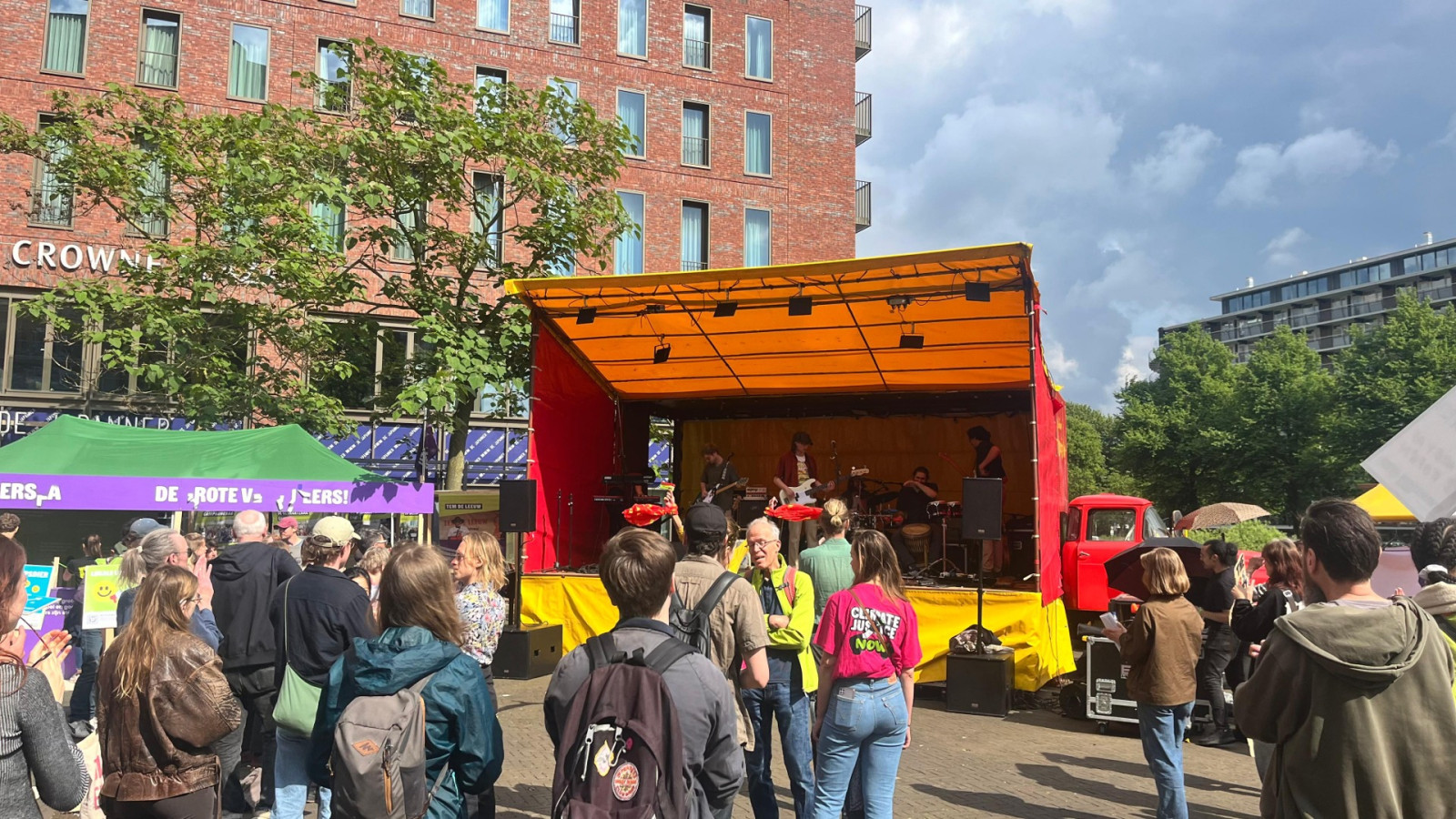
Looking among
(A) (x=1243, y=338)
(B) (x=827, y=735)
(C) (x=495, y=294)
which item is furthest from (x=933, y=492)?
(A) (x=1243, y=338)

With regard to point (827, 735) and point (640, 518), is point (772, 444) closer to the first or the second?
point (640, 518)

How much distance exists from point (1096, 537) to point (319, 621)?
35.5 ft

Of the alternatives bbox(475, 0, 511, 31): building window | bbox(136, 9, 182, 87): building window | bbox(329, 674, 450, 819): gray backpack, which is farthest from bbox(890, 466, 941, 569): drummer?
bbox(136, 9, 182, 87): building window

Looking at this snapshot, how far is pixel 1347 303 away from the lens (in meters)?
97.8

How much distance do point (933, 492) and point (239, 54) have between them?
1897 centimetres

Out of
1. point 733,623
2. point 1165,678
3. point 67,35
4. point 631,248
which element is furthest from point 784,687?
point 67,35

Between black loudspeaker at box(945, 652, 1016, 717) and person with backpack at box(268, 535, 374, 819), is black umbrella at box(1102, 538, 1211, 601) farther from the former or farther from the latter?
person with backpack at box(268, 535, 374, 819)

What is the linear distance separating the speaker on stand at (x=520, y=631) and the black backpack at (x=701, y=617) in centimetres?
662

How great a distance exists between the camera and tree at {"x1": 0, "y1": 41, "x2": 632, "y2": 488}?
1350cm

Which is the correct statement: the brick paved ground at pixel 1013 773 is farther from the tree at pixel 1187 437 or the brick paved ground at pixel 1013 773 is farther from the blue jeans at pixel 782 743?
the tree at pixel 1187 437

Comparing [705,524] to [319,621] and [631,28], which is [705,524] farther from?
[631,28]

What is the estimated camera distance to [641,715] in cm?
239

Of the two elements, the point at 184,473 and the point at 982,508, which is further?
the point at 184,473

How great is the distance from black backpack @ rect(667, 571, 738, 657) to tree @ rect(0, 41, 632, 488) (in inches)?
390
